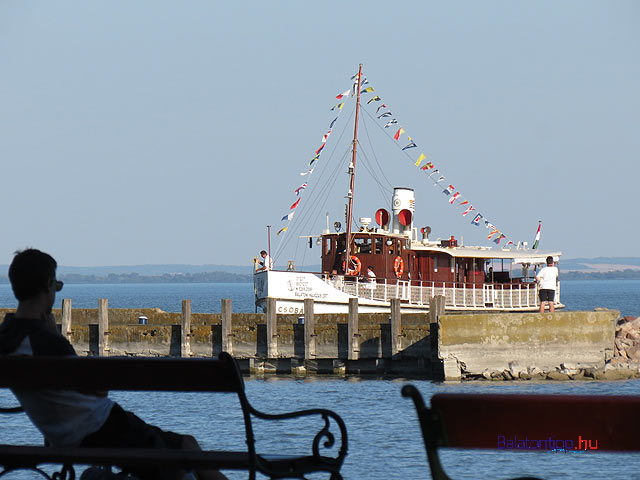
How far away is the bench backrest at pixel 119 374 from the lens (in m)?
5.15

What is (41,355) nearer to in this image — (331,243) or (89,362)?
(89,362)

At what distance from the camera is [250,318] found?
1093 inches

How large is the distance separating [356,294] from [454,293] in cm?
343

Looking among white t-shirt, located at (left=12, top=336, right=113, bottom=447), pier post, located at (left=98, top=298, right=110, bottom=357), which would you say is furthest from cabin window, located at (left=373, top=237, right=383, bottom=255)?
white t-shirt, located at (left=12, top=336, right=113, bottom=447)

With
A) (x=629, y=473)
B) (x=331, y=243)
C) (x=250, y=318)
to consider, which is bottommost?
(x=629, y=473)

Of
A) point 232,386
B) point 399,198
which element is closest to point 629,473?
point 232,386

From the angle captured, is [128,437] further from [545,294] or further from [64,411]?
[545,294]

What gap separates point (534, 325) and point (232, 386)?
19471 millimetres

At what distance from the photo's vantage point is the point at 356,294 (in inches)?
1313

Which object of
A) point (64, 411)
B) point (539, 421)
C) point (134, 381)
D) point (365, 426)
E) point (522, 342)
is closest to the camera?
point (539, 421)

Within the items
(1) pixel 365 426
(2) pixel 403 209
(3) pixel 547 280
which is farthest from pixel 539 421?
(2) pixel 403 209

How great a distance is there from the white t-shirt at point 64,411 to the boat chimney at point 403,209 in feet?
101

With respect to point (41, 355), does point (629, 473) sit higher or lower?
lower

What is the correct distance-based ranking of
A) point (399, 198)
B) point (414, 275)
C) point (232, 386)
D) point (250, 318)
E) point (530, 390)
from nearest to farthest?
point (232, 386), point (530, 390), point (250, 318), point (414, 275), point (399, 198)
